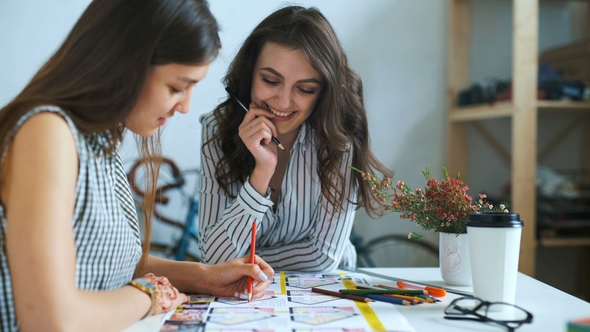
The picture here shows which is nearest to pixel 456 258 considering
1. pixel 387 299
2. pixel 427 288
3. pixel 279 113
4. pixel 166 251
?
pixel 427 288

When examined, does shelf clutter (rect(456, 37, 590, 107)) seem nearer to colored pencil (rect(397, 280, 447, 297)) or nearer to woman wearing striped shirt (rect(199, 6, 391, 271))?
woman wearing striped shirt (rect(199, 6, 391, 271))

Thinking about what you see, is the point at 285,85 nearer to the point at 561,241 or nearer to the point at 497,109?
the point at 497,109

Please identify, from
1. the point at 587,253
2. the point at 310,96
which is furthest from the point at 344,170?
the point at 587,253

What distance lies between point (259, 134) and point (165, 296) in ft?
1.83

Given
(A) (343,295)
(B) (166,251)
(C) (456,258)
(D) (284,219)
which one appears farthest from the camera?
(B) (166,251)

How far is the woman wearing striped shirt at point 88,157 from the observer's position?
2.20 feet

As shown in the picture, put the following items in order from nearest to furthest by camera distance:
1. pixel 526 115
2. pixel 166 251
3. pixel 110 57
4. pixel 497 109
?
pixel 110 57, pixel 526 115, pixel 497 109, pixel 166 251

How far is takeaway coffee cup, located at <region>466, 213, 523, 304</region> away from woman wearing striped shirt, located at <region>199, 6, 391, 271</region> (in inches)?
18.8

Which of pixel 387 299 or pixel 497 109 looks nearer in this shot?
pixel 387 299

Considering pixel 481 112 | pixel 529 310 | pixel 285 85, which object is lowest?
pixel 529 310

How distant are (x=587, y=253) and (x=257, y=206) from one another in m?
2.02

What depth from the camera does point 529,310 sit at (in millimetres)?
943

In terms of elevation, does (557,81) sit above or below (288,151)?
above

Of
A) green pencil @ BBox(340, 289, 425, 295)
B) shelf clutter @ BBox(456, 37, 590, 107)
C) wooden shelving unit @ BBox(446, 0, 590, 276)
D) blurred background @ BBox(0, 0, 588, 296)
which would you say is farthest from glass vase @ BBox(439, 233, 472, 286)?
blurred background @ BBox(0, 0, 588, 296)
